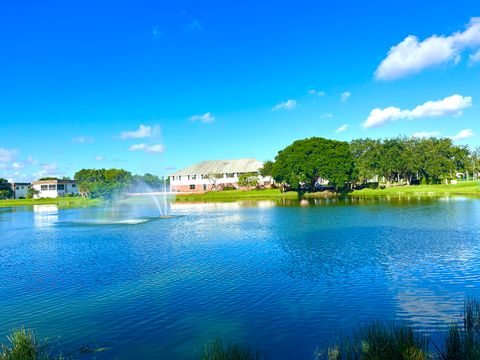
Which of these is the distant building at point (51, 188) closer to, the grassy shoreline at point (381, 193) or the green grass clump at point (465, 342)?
the grassy shoreline at point (381, 193)

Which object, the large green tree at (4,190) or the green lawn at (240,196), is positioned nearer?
the green lawn at (240,196)

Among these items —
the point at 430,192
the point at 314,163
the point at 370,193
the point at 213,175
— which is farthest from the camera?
the point at 213,175

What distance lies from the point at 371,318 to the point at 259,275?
27.1 feet

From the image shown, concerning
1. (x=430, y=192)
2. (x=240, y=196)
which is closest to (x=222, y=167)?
(x=240, y=196)

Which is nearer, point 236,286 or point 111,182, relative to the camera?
point 236,286

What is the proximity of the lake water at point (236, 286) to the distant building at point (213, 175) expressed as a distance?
101455mm

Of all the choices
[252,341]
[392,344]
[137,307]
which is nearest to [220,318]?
[252,341]

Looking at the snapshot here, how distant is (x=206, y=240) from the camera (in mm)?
35562

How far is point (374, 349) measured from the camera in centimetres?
1088

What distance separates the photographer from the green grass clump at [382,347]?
10391 millimetres

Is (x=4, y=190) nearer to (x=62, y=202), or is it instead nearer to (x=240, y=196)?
(x=62, y=202)

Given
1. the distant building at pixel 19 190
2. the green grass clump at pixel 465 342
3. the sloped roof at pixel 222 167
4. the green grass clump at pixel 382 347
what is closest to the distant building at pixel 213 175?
the sloped roof at pixel 222 167

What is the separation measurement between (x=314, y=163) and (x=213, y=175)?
168 feet

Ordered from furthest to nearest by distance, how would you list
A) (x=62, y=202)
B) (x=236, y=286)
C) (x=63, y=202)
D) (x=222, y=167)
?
(x=222, y=167) → (x=62, y=202) → (x=63, y=202) → (x=236, y=286)
